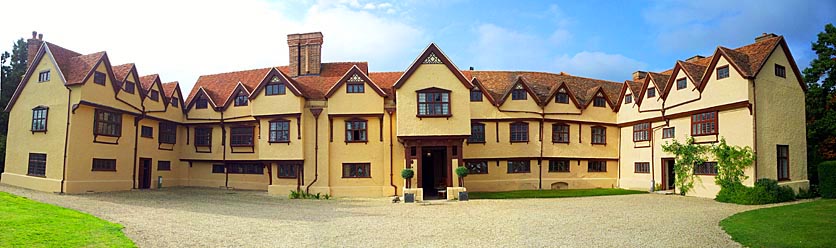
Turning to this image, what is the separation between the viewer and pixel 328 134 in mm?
30422

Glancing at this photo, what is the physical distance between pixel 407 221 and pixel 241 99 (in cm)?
1949

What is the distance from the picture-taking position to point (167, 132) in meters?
34.6

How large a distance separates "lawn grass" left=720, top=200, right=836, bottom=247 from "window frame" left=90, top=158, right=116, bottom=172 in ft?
99.6

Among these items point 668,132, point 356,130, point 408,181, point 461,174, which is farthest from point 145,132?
point 668,132

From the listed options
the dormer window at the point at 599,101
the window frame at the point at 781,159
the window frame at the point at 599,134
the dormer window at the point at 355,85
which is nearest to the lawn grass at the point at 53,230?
the dormer window at the point at 355,85

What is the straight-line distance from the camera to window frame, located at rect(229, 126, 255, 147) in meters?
33.5

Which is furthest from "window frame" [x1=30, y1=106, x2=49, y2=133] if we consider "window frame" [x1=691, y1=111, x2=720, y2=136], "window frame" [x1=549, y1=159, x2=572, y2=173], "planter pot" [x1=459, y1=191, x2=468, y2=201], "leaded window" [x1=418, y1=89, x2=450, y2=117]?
"window frame" [x1=691, y1=111, x2=720, y2=136]

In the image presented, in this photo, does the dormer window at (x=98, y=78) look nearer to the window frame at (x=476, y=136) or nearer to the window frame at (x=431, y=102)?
the window frame at (x=431, y=102)

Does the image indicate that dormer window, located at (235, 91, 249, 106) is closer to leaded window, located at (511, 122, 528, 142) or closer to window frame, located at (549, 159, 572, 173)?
leaded window, located at (511, 122, 528, 142)

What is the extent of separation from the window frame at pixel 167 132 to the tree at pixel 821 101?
131 feet

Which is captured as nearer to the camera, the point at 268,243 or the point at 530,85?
the point at 268,243

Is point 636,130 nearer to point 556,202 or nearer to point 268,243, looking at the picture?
point 556,202

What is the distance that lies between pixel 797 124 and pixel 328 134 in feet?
84.5

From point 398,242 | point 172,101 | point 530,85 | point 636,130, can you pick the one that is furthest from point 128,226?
point 636,130
